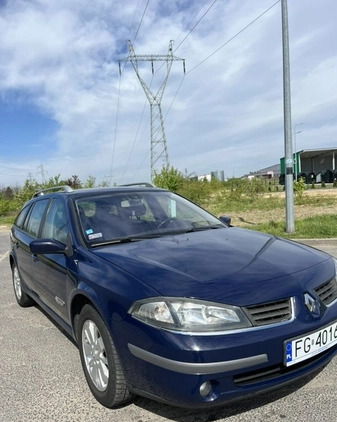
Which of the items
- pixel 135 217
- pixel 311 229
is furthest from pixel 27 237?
pixel 311 229

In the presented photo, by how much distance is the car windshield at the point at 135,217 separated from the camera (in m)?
3.43

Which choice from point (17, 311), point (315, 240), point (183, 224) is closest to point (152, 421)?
point (183, 224)

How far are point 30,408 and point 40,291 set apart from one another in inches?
59.4

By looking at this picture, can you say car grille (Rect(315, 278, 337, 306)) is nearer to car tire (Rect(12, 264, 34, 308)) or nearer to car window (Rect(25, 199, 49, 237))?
car window (Rect(25, 199, 49, 237))

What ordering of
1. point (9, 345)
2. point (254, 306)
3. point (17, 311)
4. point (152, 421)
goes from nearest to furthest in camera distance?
point (254, 306) < point (152, 421) < point (9, 345) < point (17, 311)

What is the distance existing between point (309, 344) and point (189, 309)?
30.6 inches

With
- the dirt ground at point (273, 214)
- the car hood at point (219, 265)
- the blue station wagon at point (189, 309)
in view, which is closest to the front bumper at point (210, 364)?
the blue station wagon at point (189, 309)

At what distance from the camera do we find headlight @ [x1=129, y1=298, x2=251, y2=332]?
222 centimetres

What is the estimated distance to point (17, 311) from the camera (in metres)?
5.26

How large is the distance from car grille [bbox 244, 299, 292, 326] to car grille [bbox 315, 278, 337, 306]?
0.34m

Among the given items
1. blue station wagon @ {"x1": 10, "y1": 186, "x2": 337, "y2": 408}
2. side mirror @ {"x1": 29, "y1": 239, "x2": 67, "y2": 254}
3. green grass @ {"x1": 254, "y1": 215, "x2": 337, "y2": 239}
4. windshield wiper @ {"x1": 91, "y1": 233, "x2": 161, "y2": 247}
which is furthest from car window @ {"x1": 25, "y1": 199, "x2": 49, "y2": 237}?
green grass @ {"x1": 254, "y1": 215, "x2": 337, "y2": 239}

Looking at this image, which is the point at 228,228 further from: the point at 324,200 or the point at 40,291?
the point at 324,200

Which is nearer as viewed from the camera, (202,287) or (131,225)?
(202,287)

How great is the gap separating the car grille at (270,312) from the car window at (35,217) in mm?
2944
